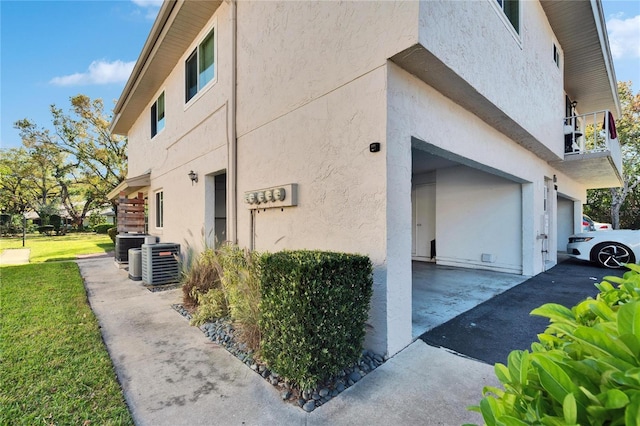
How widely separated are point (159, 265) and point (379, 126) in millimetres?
6808

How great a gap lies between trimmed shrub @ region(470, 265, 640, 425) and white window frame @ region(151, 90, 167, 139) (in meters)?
12.3

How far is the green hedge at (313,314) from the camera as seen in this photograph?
2783 millimetres

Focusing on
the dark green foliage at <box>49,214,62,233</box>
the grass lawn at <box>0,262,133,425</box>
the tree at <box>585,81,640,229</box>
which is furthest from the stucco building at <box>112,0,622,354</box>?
the dark green foliage at <box>49,214,62,233</box>

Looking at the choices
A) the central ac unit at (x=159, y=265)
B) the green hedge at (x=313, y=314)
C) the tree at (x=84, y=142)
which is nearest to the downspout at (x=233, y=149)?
the central ac unit at (x=159, y=265)

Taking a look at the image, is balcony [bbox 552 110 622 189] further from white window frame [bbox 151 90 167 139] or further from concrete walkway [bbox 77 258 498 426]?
white window frame [bbox 151 90 167 139]

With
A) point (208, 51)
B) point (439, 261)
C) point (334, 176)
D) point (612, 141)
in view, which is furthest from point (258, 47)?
point (612, 141)

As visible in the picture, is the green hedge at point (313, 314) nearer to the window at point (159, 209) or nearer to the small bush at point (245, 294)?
the small bush at point (245, 294)

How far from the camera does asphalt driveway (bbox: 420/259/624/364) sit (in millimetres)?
3775

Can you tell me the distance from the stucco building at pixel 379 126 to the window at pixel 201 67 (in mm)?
60

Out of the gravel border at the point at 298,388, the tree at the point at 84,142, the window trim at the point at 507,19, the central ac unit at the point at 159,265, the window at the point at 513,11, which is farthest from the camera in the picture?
the tree at the point at 84,142

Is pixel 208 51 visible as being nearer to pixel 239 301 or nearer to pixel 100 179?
pixel 239 301

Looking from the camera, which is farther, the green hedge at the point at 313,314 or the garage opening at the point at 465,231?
the garage opening at the point at 465,231

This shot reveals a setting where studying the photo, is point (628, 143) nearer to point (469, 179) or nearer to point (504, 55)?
point (469, 179)

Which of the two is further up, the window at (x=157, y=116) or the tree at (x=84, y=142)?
the tree at (x=84, y=142)
